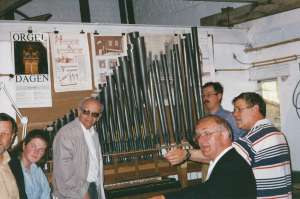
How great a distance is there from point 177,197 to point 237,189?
0.99 feet

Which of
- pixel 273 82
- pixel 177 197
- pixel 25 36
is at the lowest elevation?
pixel 177 197

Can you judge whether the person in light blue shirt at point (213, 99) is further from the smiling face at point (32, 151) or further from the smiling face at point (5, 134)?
the smiling face at point (5, 134)

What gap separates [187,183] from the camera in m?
5.00

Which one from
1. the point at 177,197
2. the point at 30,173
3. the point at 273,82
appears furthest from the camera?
the point at 273,82

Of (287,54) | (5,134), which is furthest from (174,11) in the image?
(5,134)

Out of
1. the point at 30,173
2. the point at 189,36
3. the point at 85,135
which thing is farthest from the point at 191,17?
the point at 30,173

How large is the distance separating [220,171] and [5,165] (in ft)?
4.60

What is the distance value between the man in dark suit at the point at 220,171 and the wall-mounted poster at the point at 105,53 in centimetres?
275

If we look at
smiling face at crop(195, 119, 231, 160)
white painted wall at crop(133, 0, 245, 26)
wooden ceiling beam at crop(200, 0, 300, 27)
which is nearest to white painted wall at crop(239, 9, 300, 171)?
wooden ceiling beam at crop(200, 0, 300, 27)

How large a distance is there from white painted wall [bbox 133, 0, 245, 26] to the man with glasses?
3596mm

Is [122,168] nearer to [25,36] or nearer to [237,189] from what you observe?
[25,36]

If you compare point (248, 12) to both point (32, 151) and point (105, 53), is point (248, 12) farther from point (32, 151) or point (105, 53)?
point (32, 151)

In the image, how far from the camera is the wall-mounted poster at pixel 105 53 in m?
5.09

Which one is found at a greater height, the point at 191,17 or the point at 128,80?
the point at 191,17
